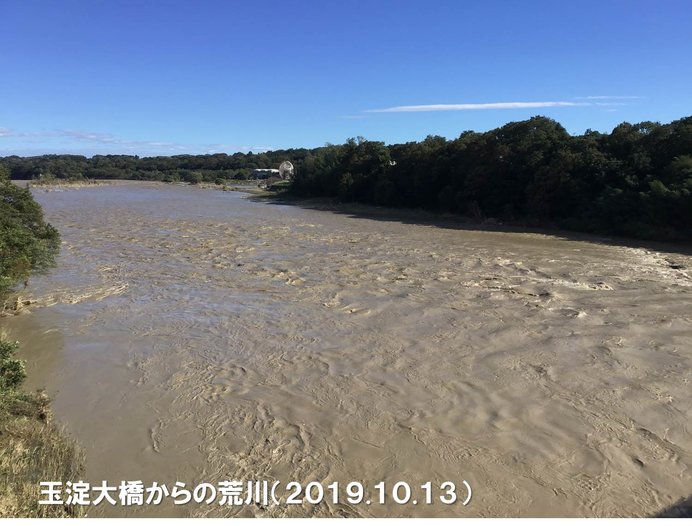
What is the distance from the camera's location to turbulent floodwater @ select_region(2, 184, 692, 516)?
4.38 meters

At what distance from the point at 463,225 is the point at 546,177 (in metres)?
4.67

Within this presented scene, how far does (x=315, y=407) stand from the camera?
5641mm

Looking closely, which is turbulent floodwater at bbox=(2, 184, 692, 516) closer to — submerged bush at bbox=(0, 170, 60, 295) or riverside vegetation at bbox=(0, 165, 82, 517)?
riverside vegetation at bbox=(0, 165, 82, 517)

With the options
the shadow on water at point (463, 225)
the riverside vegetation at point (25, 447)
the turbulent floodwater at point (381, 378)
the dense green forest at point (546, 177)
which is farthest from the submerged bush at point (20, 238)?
the dense green forest at point (546, 177)

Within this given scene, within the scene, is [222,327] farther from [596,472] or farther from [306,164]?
[306,164]

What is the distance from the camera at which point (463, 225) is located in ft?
87.7

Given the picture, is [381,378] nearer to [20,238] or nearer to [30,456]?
[30,456]

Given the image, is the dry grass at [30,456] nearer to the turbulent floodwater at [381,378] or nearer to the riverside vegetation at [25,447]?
the riverside vegetation at [25,447]

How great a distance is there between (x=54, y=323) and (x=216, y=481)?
234 inches

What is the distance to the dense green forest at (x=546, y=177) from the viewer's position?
20469 millimetres

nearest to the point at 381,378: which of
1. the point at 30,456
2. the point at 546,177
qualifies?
the point at 30,456

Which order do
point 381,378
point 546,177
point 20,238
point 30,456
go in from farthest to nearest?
point 546,177 → point 20,238 → point 381,378 → point 30,456

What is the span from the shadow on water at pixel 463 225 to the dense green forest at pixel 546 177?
0.59 metres

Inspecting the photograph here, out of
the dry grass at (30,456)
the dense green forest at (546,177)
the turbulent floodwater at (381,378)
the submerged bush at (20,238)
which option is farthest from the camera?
the dense green forest at (546,177)
